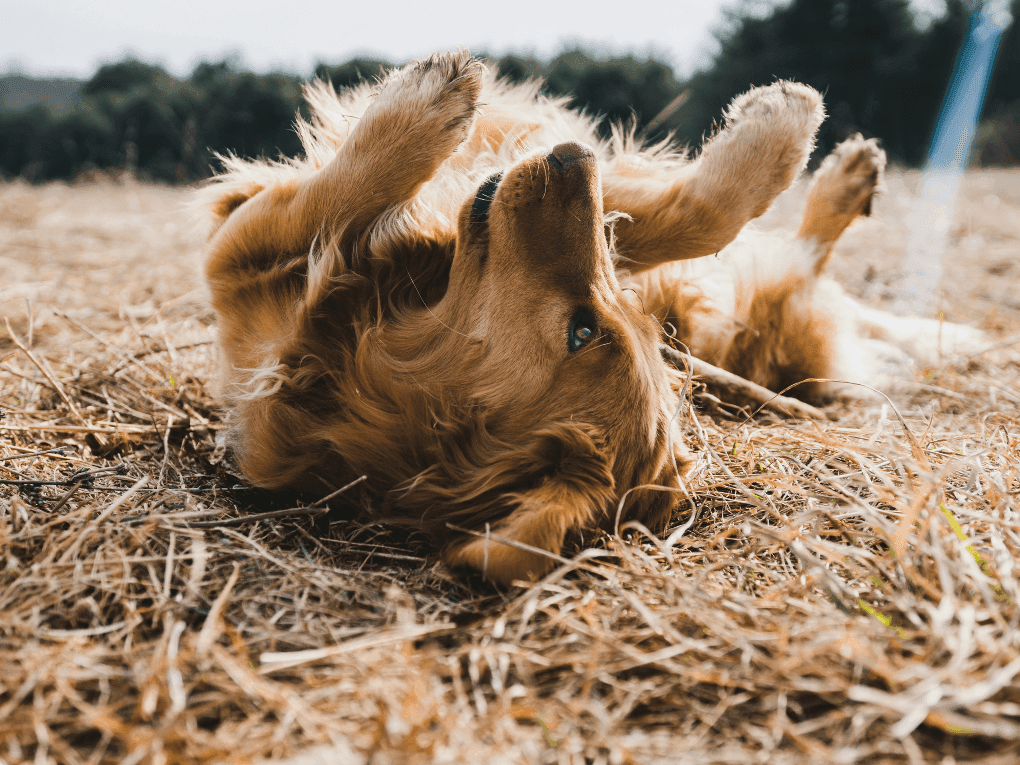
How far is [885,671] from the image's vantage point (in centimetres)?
111

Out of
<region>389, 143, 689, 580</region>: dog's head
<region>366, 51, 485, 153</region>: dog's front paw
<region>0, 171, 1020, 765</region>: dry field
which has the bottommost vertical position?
<region>0, 171, 1020, 765</region>: dry field

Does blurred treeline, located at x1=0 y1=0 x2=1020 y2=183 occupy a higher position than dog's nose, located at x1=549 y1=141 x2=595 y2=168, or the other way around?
blurred treeline, located at x1=0 y1=0 x2=1020 y2=183

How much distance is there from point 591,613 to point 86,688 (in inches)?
37.2

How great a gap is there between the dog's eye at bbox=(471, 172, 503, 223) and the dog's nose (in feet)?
0.58

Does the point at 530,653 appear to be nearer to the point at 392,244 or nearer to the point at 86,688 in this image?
the point at 86,688

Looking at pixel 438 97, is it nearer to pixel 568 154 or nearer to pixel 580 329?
pixel 568 154

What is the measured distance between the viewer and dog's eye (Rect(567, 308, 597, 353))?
5.91ft

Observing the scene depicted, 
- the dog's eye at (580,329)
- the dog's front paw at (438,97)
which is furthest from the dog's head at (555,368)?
the dog's front paw at (438,97)

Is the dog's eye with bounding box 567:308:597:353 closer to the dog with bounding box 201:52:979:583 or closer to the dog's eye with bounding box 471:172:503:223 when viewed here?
the dog with bounding box 201:52:979:583

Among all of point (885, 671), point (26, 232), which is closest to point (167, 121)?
point (26, 232)

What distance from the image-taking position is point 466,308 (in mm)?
1941

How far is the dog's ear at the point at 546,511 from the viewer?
1.50m

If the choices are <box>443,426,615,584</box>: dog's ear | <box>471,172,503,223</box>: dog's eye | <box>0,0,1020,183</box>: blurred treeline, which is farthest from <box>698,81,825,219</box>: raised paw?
<box>443,426,615,584</box>: dog's ear

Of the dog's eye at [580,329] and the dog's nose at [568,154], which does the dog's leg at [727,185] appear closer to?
the dog's nose at [568,154]
